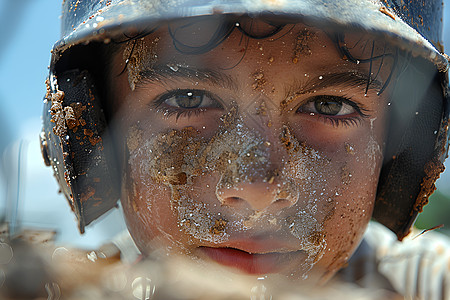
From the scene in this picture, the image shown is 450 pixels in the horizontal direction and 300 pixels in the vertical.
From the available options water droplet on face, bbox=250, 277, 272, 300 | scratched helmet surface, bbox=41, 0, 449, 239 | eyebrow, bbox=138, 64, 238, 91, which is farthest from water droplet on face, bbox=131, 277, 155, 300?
eyebrow, bbox=138, 64, 238, 91

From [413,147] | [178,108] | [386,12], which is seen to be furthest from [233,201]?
[413,147]

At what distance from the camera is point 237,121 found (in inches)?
37.1

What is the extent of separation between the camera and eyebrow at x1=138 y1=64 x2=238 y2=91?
95 cm

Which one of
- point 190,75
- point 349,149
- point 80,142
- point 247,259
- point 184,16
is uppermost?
point 184,16

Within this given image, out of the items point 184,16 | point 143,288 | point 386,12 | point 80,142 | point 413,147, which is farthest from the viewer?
point 413,147

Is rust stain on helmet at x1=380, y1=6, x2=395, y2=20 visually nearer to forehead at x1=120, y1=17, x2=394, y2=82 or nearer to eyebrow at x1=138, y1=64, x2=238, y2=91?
forehead at x1=120, y1=17, x2=394, y2=82

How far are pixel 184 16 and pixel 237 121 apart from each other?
28 centimetres

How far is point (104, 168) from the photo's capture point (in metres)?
1.12

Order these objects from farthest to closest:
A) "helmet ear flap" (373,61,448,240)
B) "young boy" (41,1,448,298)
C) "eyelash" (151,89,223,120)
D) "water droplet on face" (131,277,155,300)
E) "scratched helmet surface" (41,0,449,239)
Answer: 1. "helmet ear flap" (373,61,448,240)
2. "eyelash" (151,89,223,120)
3. "young boy" (41,1,448,298)
4. "scratched helmet surface" (41,0,449,239)
5. "water droplet on face" (131,277,155,300)

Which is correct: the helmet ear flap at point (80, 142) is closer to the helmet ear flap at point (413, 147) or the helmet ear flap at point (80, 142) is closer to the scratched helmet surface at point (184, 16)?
the scratched helmet surface at point (184, 16)

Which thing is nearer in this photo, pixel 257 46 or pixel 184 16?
pixel 184 16

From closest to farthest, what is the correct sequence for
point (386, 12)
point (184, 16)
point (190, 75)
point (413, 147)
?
1. point (184, 16)
2. point (386, 12)
3. point (190, 75)
4. point (413, 147)

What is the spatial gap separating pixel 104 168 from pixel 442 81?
921mm

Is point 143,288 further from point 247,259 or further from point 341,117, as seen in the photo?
point 341,117
